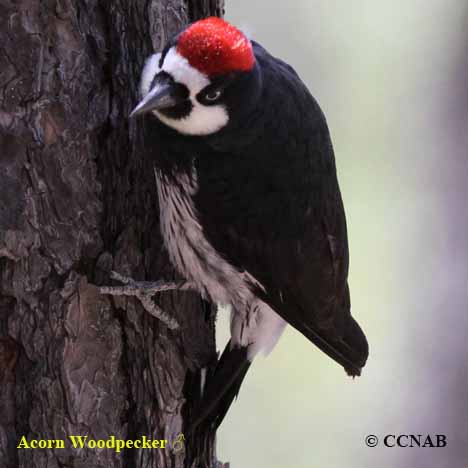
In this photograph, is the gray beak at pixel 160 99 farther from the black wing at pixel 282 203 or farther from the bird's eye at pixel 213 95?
the black wing at pixel 282 203

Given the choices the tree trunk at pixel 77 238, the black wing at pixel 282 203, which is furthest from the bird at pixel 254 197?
the tree trunk at pixel 77 238

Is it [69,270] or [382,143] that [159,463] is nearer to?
[69,270]

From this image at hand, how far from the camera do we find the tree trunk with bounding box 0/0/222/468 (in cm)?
221

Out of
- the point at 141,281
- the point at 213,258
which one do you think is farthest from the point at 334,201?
the point at 141,281

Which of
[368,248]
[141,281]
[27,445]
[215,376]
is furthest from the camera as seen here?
[368,248]

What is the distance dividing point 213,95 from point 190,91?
70 millimetres

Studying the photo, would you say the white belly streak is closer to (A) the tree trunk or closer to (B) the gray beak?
(A) the tree trunk

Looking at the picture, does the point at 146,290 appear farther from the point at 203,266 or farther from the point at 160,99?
the point at 160,99

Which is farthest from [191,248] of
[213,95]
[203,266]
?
[213,95]

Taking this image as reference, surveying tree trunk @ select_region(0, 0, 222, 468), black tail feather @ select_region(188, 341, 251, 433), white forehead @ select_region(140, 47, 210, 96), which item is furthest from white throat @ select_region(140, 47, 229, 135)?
black tail feather @ select_region(188, 341, 251, 433)

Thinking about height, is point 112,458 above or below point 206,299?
below

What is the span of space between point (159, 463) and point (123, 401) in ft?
0.76

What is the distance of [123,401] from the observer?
2.35m

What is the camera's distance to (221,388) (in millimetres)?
2561
